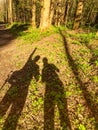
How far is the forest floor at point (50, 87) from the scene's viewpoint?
7.05 metres

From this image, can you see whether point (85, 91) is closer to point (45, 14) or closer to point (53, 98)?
point (53, 98)

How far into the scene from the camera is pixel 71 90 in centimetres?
873

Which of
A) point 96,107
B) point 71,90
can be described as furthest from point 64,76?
point 96,107

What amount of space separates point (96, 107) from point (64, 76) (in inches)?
110

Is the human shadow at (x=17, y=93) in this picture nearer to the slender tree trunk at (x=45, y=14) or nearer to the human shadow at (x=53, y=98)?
the human shadow at (x=53, y=98)

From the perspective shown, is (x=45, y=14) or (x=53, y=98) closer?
(x=53, y=98)

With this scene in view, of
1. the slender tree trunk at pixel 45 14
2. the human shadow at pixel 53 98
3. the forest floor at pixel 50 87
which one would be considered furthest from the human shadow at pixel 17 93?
the slender tree trunk at pixel 45 14

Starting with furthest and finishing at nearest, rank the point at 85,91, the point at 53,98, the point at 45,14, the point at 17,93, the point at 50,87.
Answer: the point at 45,14, the point at 50,87, the point at 17,93, the point at 85,91, the point at 53,98

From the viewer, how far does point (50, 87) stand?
9.07 meters

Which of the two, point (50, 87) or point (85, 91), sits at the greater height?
point (85, 91)

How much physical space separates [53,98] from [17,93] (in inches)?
65.6

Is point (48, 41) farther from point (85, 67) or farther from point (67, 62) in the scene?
point (85, 67)

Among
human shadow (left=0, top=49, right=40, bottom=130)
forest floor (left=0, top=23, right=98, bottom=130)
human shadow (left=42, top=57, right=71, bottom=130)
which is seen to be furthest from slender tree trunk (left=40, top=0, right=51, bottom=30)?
human shadow (left=42, top=57, right=71, bottom=130)

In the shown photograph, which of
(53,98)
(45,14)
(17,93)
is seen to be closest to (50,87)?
(53,98)
